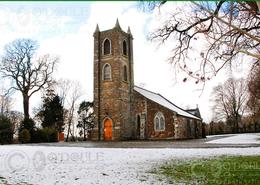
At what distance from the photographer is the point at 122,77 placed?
40375 millimetres

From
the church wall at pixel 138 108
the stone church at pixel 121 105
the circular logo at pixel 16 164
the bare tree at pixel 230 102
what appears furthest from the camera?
the bare tree at pixel 230 102

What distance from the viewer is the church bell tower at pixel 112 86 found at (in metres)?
38.7

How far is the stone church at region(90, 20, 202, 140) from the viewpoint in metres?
38.6

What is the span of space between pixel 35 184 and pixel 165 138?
1207 inches

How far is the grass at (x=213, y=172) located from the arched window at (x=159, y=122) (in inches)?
1034

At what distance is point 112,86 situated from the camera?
3959 centimetres

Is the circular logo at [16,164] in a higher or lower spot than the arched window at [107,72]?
lower

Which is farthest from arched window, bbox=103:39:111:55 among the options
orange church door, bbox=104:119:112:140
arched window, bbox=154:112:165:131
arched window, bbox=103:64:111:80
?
arched window, bbox=154:112:165:131

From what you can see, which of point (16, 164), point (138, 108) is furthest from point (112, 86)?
point (16, 164)

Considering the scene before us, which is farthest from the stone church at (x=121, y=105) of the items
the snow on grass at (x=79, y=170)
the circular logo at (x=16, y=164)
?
the circular logo at (x=16, y=164)

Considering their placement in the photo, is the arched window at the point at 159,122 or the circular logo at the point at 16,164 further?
the arched window at the point at 159,122

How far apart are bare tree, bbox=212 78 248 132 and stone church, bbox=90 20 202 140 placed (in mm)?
26946

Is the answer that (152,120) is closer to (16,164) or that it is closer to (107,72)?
(107,72)

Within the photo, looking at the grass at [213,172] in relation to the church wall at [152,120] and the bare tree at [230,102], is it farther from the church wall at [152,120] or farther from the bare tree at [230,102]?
the bare tree at [230,102]
